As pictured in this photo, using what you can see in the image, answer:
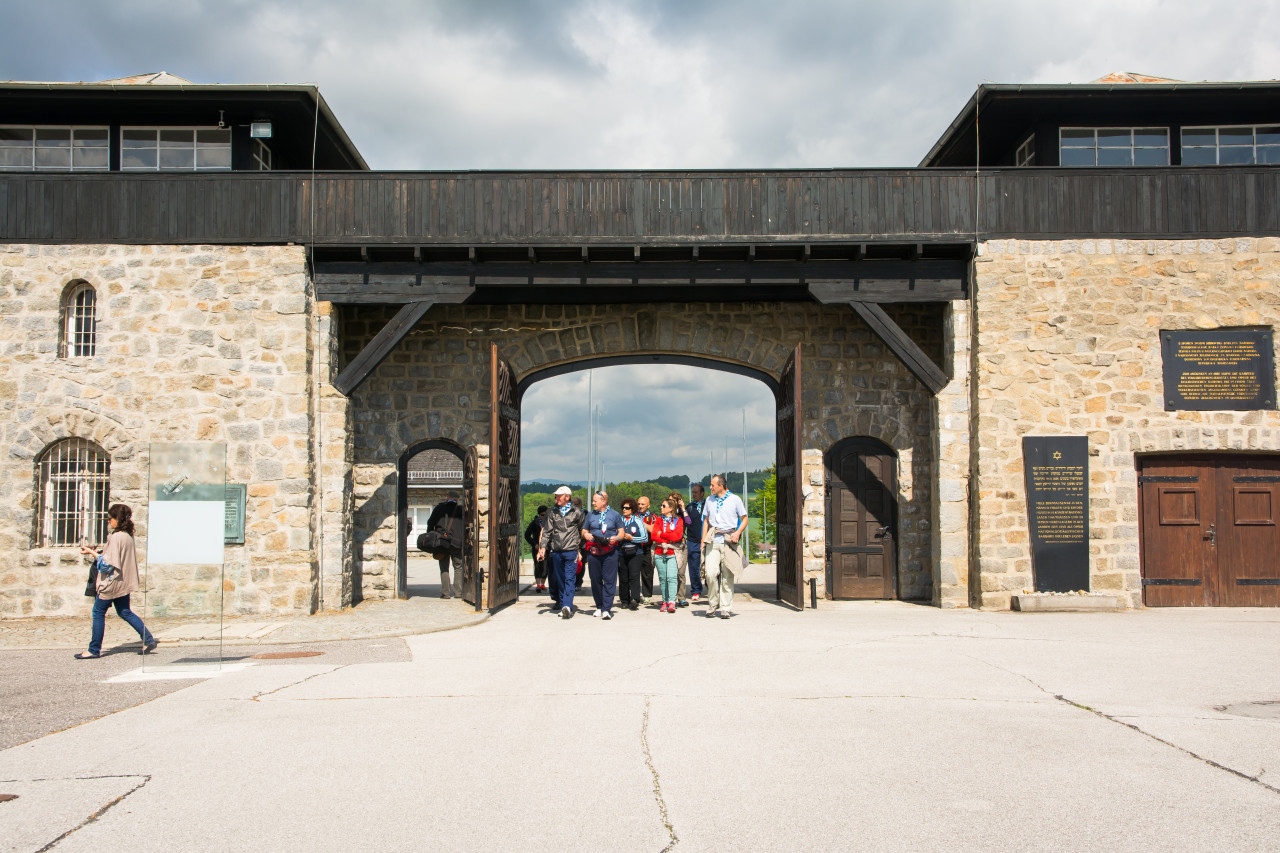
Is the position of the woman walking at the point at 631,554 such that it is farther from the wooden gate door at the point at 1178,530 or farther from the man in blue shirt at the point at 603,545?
the wooden gate door at the point at 1178,530

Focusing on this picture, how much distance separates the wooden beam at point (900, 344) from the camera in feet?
40.6

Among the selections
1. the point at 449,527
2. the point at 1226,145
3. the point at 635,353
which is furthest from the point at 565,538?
the point at 1226,145

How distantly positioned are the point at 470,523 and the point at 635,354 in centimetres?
347

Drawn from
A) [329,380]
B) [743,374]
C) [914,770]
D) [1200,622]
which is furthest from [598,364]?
[914,770]

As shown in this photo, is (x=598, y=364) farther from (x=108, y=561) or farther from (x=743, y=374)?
(x=108, y=561)

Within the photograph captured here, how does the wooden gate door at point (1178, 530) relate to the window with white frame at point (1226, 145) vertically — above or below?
below

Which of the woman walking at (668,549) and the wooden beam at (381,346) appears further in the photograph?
the woman walking at (668,549)

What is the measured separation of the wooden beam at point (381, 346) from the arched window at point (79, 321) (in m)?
3.28

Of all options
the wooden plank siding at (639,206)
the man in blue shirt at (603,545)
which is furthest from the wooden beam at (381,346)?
the man in blue shirt at (603,545)

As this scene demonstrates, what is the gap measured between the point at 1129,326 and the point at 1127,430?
53.3 inches

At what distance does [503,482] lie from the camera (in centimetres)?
1293

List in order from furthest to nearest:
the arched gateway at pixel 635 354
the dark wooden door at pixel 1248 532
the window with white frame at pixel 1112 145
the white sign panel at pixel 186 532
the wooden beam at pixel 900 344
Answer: the window with white frame at pixel 1112 145 < the arched gateway at pixel 635 354 < the wooden beam at pixel 900 344 < the dark wooden door at pixel 1248 532 < the white sign panel at pixel 186 532

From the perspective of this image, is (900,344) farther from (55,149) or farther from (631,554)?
(55,149)

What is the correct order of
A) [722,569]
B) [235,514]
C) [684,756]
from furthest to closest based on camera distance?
[235,514] < [722,569] < [684,756]
